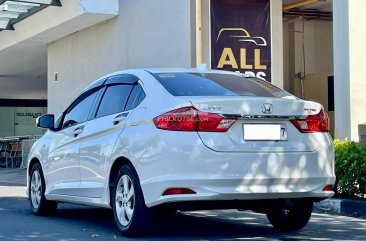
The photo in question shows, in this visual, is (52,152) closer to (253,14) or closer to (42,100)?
(253,14)

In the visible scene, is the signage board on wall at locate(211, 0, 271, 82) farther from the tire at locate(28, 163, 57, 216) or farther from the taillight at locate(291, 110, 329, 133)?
the taillight at locate(291, 110, 329, 133)

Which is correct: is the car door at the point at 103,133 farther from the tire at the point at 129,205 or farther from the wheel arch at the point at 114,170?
the tire at the point at 129,205

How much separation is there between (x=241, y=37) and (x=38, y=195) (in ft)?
23.9

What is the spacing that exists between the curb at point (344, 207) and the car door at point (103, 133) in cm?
354

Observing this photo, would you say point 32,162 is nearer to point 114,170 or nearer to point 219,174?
point 114,170

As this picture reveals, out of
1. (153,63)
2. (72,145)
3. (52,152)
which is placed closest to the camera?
(72,145)

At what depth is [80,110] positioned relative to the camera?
853cm

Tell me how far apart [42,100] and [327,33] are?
19684mm

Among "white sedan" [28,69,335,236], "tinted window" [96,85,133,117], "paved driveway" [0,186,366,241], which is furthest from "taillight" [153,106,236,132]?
"paved driveway" [0,186,366,241]

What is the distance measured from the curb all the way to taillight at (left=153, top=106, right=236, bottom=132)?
11.2 ft

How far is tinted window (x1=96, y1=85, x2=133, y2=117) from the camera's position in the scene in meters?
7.50

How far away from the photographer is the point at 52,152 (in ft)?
28.9

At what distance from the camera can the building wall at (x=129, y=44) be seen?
15.6m

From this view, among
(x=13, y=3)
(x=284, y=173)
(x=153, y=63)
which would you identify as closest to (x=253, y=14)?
(x=153, y=63)
